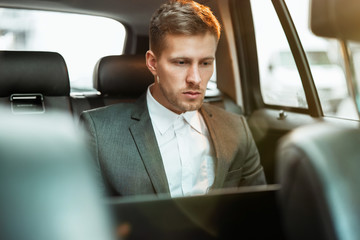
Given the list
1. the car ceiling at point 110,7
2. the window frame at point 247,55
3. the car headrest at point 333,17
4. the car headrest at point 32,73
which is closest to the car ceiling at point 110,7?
the car ceiling at point 110,7

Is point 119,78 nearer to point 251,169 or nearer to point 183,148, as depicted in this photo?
point 183,148

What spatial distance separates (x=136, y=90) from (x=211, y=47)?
61 cm

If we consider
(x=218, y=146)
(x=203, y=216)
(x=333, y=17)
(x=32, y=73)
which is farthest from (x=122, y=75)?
(x=203, y=216)

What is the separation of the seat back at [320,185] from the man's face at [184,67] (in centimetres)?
92

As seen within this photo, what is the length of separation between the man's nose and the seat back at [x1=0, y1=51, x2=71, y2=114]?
2.23 feet

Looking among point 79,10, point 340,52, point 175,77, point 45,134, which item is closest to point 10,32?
point 79,10

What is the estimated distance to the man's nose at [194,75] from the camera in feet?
4.65

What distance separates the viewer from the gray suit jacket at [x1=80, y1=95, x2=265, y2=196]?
137 cm

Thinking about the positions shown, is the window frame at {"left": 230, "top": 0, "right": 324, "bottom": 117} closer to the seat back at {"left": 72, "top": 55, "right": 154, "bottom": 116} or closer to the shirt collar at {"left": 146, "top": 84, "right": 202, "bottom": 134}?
the seat back at {"left": 72, "top": 55, "right": 154, "bottom": 116}

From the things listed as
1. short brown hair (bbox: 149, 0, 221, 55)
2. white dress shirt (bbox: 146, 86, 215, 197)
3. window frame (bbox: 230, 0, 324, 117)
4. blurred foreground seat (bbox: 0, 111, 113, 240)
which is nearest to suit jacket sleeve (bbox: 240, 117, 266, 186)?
white dress shirt (bbox: 146, 86, 215, 197)

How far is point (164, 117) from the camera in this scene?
1497mm

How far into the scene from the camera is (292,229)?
0.49 meters

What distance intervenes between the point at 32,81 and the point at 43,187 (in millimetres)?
1577

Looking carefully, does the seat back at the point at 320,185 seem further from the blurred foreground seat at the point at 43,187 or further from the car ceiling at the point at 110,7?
the car ceiling at the point at 110,7
